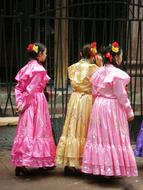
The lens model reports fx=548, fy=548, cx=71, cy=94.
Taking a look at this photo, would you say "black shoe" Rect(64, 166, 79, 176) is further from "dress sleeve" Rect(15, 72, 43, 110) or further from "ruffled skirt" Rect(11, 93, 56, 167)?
"dress sleeve" Rect(15, 72, 43, 110)

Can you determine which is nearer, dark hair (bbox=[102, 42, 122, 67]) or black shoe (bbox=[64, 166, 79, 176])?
dark hair (bbox=[102, 42, 122, 67])

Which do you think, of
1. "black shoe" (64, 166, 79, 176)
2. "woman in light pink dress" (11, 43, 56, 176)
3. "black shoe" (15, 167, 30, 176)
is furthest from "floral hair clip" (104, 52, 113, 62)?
"black shoe" (15, 167, 30, 176)

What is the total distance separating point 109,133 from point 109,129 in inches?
1.8

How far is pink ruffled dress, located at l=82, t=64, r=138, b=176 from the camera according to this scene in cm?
638

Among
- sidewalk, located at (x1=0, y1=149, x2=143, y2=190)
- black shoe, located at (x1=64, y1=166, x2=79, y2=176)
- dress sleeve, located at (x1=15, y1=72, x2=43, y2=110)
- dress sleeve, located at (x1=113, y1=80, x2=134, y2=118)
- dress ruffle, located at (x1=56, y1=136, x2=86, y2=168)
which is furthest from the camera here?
black shoe, located at (x1=64, y1=166, x2=79, y2=176)

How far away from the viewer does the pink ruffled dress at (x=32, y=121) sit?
6.65 meters

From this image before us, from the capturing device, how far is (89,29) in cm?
1098

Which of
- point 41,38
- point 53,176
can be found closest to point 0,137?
point 53,176

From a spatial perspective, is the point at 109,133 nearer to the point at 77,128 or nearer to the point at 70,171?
the point at 77,128

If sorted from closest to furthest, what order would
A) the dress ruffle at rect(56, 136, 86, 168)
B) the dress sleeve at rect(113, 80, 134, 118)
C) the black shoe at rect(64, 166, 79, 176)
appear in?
1. the dress sleeve at rect(113, 80, 134, 118)
2. the dress ruffle at rect(56, 136, 86, 168)
3. the black shoe at rect(64, 166, 79, 176)

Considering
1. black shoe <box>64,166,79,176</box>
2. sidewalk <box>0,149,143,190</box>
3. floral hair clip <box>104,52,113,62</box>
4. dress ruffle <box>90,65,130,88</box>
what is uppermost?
floral hair clip <box>104,52,113,62</box>

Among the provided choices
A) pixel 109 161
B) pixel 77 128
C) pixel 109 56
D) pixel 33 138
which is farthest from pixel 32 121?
pixel 109 56

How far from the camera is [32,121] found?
671 centimetres

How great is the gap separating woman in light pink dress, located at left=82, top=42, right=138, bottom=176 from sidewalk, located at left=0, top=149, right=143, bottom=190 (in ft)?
0.57
